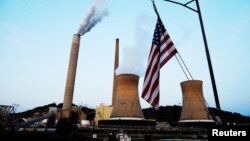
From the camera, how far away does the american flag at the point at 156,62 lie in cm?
670

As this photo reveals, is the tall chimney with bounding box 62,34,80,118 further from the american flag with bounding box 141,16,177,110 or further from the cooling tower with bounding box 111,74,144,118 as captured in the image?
the american flag with bounding box 141,16,177,110

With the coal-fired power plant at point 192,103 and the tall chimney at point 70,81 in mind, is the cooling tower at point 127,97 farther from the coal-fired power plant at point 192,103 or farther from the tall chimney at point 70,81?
the tall chimney at point 70,81

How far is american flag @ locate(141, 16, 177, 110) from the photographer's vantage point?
6703 millimetres

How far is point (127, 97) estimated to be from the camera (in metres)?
34.8

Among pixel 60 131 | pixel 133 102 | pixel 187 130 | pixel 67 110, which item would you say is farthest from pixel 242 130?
pixel 67 110

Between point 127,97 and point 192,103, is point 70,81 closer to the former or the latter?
point 127,97

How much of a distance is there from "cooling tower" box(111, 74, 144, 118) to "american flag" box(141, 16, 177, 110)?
90.8 ft

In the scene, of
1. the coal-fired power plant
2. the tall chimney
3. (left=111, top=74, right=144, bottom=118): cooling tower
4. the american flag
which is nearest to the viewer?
the american flag

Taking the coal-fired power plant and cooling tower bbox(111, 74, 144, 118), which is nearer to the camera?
cooling tower bbox(111, 74, 144, 118)

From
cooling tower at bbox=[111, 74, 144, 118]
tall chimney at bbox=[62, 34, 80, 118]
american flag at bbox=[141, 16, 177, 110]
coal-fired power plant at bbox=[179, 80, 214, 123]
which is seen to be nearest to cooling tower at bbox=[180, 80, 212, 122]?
coal-fired power plant at bbox=[179, 80, 214, 123]

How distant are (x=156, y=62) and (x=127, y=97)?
28.3 m

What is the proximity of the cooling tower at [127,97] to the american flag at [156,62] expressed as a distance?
1089 inches

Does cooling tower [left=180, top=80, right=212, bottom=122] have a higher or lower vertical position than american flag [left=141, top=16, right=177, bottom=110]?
higher

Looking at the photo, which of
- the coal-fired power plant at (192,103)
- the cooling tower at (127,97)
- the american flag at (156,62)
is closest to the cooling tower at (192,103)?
the coal-fired power plant at (192,103)
